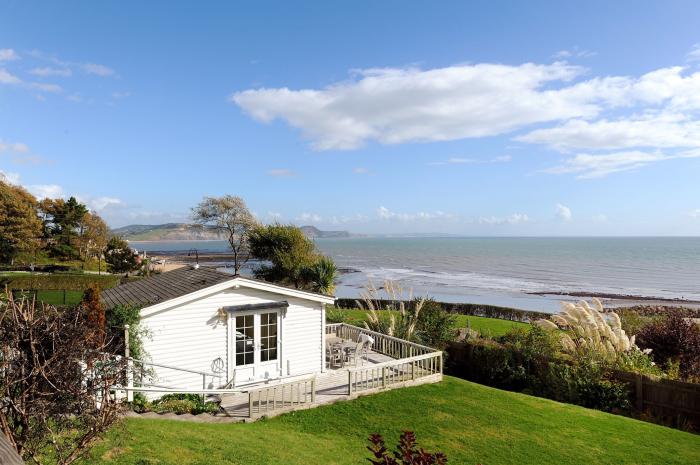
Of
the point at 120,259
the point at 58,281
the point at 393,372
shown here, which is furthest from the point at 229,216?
the point at 393,372

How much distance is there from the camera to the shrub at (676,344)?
1308cm

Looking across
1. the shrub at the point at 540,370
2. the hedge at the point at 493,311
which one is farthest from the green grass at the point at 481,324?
the hedge at the point at 493,311

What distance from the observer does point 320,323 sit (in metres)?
13.5

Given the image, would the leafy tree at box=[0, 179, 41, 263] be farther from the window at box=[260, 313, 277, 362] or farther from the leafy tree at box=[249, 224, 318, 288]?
the window at box=[260, 313, 277, 362]

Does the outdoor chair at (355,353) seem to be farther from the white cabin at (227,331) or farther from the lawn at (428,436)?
the lawn at (428,436)

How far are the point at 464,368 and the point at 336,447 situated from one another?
331 inches

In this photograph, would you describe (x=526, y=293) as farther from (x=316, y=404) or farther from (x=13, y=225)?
(x=13, y=225)

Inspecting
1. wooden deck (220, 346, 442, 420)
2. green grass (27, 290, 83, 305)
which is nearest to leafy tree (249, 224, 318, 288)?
green grass (27, 290, 83, 305)

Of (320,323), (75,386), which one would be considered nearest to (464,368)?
(320,323)

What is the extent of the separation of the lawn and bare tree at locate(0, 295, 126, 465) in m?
2.18

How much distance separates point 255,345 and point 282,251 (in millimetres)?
21850

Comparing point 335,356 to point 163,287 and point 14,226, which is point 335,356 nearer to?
point 163,287

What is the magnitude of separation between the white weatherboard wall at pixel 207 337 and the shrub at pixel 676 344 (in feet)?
34.9

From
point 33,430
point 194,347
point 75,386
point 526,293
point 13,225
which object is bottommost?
point 526,293
